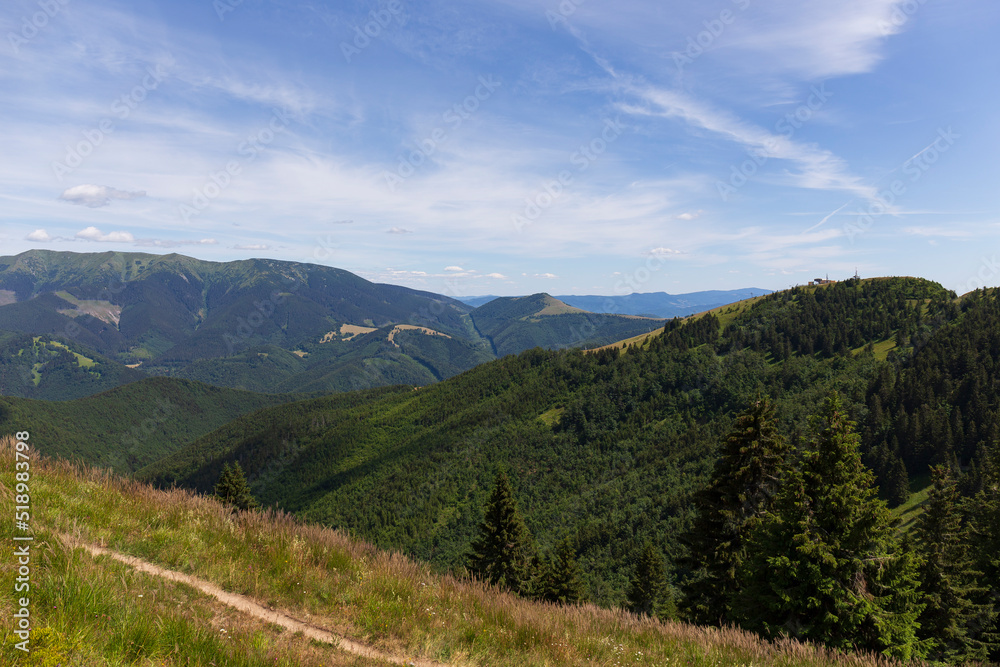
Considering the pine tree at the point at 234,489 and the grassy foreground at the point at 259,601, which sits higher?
the grassy foreground at the point at 259,601

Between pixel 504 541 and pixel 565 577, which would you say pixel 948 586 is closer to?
pixel 565 577

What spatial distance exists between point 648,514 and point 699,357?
76536 millimetres

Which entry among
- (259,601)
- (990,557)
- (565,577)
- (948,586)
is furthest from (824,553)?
(565,577)

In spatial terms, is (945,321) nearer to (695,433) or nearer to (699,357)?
(699,357)

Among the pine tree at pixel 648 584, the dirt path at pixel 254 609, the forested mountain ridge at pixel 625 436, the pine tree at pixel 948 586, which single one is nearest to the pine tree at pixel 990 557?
the pine tree at pixel 948 586

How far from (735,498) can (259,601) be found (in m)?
19.1

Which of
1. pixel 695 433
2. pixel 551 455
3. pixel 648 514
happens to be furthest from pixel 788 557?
pixel 551 455

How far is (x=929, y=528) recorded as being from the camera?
26.0 metres

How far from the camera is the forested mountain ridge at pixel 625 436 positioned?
12219 cm

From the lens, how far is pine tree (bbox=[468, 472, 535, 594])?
33344 millimetres

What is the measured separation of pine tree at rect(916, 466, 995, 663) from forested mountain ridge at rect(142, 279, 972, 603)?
78946mm

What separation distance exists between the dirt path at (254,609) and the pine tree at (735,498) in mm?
16954

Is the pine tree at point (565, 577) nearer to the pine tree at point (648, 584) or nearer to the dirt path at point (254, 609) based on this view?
the pine tree at point (648, 584)

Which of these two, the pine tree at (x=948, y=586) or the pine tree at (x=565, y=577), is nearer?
the pine tree at (x=948, y=586)
